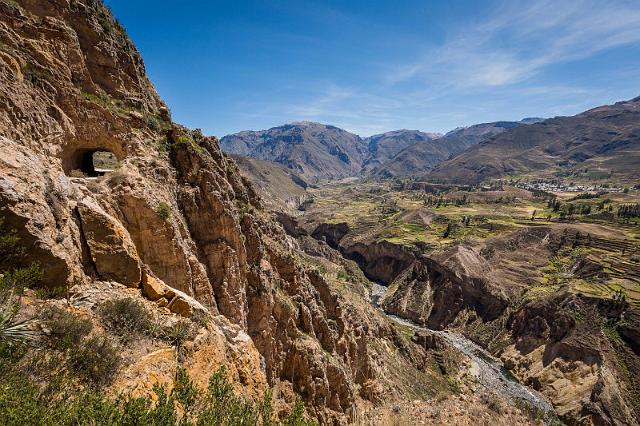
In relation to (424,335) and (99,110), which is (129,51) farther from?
(424,335)

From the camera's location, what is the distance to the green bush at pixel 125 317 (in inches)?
490

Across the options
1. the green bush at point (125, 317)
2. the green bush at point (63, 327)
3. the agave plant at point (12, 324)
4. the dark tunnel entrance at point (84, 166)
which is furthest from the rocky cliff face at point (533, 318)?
the dark tunnel entrance at point (84, 166)

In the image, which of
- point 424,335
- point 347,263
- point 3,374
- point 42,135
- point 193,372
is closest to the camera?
point 3,374

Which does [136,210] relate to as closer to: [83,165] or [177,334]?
[83,165]

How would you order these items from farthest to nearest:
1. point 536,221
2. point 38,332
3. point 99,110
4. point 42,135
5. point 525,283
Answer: point 536,221 → point 525,283 → point 99,110 → point 42,135 → point 38,332

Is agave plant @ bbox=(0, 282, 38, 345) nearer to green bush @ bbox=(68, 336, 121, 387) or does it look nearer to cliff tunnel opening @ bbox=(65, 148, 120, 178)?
green bush @ bbox=(68, 336, 121, 387)

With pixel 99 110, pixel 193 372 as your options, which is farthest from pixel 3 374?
pixel 99 110

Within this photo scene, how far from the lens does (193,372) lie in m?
12.5

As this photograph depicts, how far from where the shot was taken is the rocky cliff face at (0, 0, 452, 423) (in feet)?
44.7

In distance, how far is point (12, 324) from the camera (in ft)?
30.9

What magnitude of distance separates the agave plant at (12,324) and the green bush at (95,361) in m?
1.16

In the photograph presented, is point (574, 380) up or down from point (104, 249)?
down

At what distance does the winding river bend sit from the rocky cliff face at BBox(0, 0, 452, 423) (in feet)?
126

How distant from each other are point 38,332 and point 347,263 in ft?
390
